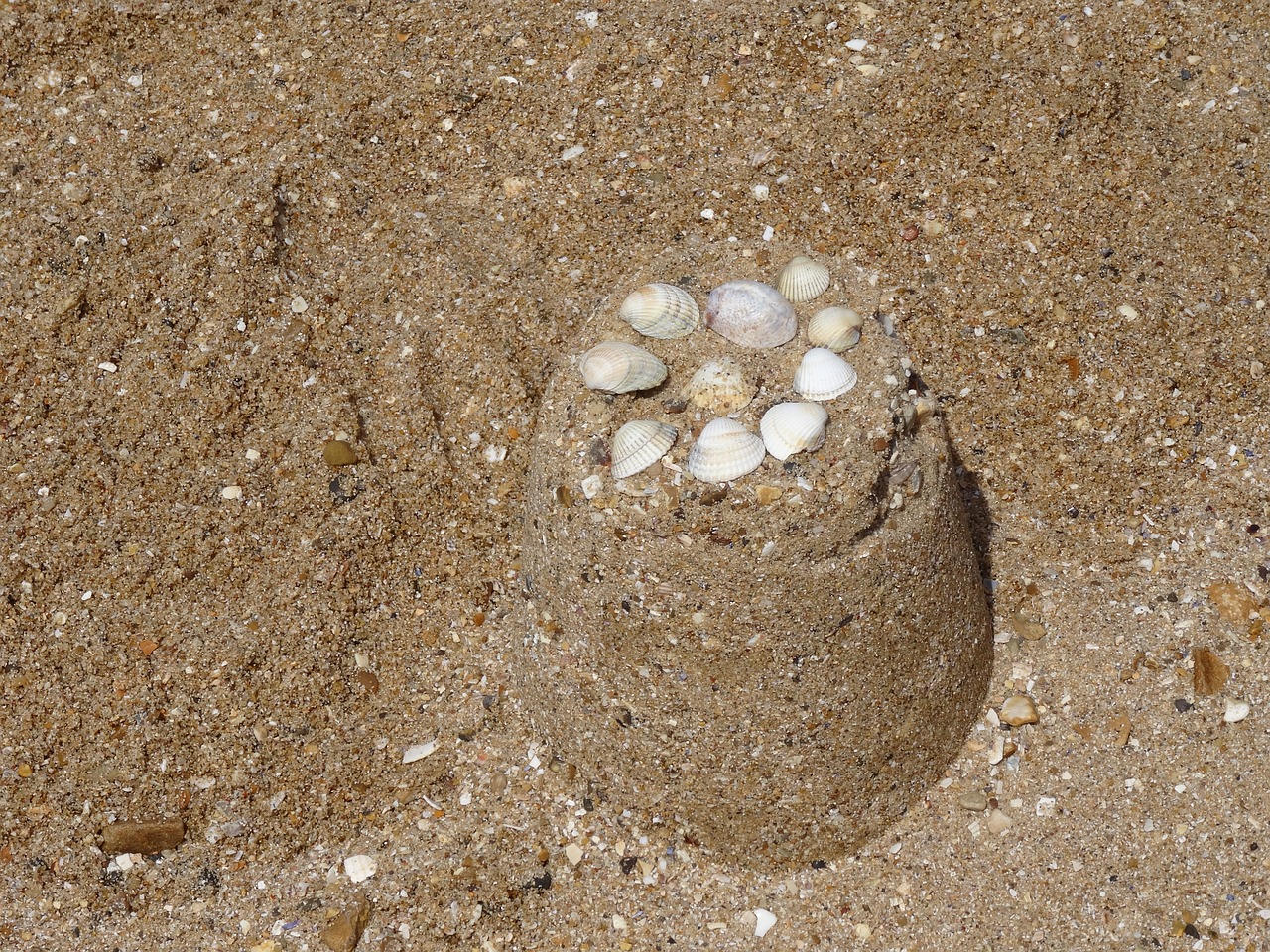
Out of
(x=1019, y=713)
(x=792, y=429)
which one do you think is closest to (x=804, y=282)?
(x=792, y=429)

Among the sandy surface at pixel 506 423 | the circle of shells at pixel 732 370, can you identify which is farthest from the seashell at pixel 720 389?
the sandy surface at pixel 506 423

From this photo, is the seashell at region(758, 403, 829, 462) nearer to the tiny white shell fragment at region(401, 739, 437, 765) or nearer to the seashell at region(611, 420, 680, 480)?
the seashell at region(611, 420, 680, 480)

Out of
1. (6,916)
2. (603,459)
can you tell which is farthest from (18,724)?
(603,459)

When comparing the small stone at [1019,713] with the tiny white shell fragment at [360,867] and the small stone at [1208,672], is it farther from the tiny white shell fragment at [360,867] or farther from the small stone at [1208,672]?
the tiny white shell fragment at [360,867]

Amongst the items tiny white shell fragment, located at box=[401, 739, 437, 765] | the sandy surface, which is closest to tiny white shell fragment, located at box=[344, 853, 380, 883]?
the sandy surface

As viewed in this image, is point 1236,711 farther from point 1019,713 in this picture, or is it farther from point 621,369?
point 621,369

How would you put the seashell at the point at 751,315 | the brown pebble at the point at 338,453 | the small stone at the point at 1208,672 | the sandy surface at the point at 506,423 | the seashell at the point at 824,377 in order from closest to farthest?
the seashell at the point at 824,377 < the seashell at the point at 751,315 < the sandy surface at the point at 506,423 < the small stone at the point at 1208,672 < the brown pebble at the point at 338,453
